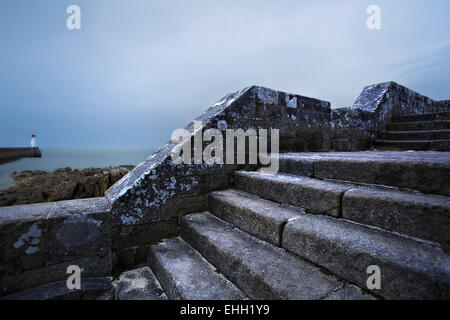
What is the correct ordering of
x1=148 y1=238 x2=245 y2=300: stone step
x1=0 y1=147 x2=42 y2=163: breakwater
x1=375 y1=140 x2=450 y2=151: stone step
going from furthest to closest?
1. x1=0 y1=147 x2=42 y2=163: breakwater
2. x1=375 y1=140 x2=450 y2=151: stone step
3. x1=148 y1=238 x2=245 y2=300: stone step

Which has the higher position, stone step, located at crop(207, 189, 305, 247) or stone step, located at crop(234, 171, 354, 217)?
stone step, located at crop(234, 171, 354, 217)

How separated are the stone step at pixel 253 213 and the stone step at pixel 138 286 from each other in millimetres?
830

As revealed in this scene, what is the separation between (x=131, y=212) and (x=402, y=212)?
2.09m

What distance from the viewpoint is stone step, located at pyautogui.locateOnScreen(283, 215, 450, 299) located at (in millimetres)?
963

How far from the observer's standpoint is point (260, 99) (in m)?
2.89

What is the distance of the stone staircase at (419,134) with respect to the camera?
3.59 metres

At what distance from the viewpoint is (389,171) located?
5.49 ft

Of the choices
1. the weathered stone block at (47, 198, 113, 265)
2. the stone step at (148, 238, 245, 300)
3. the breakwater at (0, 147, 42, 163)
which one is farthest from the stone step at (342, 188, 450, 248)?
the breakwater at (0, 147, 42, 163)

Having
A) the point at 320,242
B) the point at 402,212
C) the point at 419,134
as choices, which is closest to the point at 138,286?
the point at 320,242

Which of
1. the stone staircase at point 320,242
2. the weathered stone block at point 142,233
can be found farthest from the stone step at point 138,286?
the weathered stone block at point 142,233

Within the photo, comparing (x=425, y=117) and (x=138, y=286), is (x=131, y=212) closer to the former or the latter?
(x=138, y=286)

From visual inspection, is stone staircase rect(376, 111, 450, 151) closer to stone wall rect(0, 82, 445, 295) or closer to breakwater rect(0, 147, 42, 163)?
stone wall rect(0, 82, 445, 295)

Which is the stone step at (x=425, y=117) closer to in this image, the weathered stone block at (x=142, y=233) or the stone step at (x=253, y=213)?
the stone step at (x=253, y=213)
